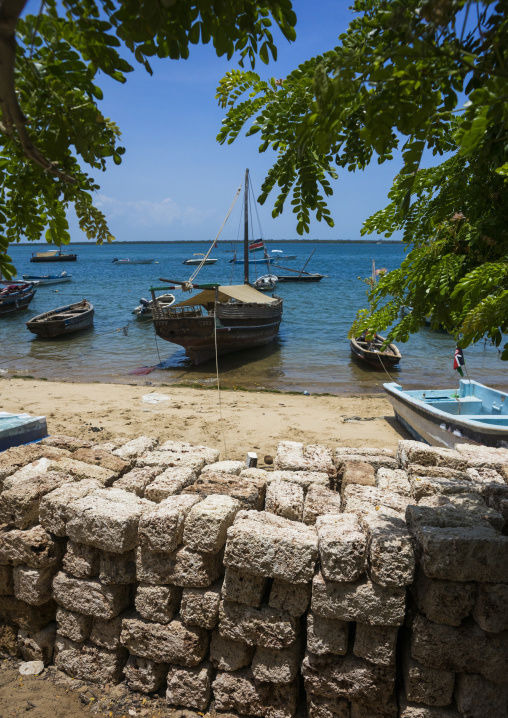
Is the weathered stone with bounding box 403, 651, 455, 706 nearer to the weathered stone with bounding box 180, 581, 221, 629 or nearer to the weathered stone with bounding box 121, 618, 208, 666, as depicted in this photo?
the weathered stone with bounding box 180, 581, 221, 629

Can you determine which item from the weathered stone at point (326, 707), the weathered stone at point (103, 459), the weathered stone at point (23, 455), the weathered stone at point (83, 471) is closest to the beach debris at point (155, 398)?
the weathered stone at point (23, 455)

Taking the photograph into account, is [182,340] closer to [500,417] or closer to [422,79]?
[500,417]

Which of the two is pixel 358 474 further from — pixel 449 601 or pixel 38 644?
pixel 38 644

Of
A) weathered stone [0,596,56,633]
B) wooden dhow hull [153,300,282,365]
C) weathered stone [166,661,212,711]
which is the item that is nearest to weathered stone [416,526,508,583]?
weathered stone [166,661,212,711]

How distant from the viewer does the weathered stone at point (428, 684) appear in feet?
10.9

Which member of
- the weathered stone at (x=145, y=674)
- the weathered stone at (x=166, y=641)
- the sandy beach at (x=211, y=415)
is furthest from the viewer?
the sandy beach at (x=211, y=415)

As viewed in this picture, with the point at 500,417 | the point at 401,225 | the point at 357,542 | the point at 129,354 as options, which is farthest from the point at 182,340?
the point at 357,542

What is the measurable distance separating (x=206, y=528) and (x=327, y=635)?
1159 millimetres

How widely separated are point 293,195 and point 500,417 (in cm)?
664

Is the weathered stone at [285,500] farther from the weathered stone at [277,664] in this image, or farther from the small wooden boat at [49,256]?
the small wooden boat at [49,256]

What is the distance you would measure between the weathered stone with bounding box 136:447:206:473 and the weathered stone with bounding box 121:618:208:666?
1.44m

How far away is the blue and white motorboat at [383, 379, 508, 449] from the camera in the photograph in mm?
7491

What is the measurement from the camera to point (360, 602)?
3.26 m

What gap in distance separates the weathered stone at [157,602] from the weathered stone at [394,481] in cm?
206
